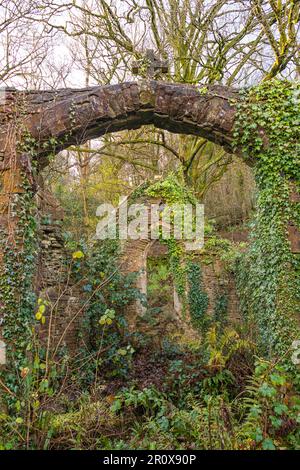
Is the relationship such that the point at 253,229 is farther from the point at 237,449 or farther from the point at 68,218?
the point at 68,218

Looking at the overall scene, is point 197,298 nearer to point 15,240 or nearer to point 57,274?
point 57,274

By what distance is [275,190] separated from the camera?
5.41 metres

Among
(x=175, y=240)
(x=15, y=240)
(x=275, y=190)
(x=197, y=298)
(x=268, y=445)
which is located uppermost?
(x=275, y=190)

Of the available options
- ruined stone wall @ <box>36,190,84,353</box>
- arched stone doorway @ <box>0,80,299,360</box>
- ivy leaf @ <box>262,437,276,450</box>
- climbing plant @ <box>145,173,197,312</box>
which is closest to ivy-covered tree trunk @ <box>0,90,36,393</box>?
arched stone doorway @ <box>0,80,299,360</box>

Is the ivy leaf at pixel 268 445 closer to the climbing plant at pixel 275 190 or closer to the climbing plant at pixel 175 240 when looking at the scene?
the climbing plant at pixel 275 190

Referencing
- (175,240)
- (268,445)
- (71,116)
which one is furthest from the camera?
(175,240)

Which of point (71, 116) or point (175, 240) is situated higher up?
A: point (71, 116)

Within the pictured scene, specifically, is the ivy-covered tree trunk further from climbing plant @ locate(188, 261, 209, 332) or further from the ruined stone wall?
climbing plant @ locate(188, 261, 209, 332)

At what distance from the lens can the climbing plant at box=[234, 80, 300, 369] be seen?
5.21 meters

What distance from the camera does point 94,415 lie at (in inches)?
179

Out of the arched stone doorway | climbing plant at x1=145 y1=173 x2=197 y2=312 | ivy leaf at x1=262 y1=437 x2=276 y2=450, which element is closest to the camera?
ivy leaf at x1=262 y1=437 x2=276 y2=450

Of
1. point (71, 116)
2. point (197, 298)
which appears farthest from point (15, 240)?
point (197, 298)

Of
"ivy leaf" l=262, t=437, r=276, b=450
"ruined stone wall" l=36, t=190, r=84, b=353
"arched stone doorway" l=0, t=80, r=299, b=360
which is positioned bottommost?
"ivy leaf" l=262, t=437, r=276, b=450

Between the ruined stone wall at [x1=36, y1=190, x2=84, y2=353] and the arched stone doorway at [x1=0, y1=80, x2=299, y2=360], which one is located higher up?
the arched stone doorway at [x1=0, y1=80, x2=299, y2=360]
